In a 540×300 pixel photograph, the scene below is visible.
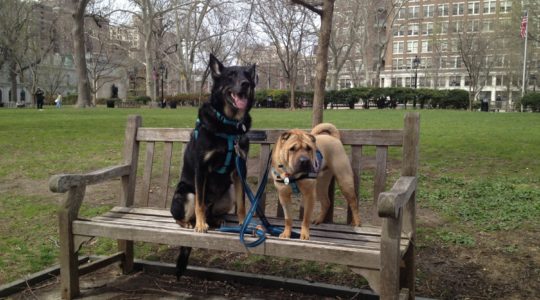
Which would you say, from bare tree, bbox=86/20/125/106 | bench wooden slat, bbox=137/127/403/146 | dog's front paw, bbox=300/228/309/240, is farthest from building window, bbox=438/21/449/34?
dog's front paw, bbox=300/228/309/240

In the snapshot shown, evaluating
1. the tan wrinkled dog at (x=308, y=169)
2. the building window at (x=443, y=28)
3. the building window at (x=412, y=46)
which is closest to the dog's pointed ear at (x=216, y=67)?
the tan wrinkled dog at (x=308, y=169)

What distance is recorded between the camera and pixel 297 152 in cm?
321

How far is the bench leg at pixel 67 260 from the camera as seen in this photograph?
12.1ft

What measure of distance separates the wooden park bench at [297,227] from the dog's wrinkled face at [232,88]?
54 cm

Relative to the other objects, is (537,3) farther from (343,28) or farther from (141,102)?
(141,102)

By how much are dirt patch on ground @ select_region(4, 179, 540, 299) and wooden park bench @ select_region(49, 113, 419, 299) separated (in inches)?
17.4

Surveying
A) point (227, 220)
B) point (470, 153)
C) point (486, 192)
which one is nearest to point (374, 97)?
point (470, 153)

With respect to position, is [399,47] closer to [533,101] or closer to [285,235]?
[533,101]

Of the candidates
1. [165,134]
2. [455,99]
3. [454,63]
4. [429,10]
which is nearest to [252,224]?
[165,134]

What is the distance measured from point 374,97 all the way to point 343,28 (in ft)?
59.3

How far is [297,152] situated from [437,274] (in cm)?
185

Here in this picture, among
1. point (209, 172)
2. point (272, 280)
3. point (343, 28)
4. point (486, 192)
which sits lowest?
point (272, 280)

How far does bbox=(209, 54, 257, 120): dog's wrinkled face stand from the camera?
11.2ft

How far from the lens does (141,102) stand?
55.0 metres
